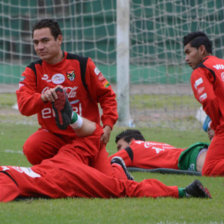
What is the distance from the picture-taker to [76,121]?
379cm

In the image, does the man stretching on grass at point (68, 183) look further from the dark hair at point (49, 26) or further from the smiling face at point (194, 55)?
the smiling face at point (194, 55)

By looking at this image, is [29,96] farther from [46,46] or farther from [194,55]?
[194,55]

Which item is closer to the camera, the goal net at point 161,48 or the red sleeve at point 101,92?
the red sleeve at point 101,92

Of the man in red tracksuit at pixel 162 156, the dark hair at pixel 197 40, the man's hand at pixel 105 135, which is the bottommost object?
the man in red tracksuit at pixel 162 156

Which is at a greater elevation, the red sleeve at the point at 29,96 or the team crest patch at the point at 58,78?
the team crest patch at the point at 58,78

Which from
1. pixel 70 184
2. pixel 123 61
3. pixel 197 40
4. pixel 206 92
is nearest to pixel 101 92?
pixel 70 184

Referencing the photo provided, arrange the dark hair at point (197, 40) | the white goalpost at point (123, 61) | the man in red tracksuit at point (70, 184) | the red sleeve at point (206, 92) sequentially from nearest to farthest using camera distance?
the man in red tracksuit at point (70, 184) < the red sleeve at point (206, 92) < the dark hair at point (197, 40) < the white goalpost at point (123, 61)

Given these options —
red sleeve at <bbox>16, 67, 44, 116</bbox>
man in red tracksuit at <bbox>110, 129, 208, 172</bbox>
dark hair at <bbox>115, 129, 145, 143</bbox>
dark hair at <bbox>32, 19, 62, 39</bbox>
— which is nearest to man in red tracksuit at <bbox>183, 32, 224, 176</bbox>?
man in red tracksuit at <bbox>110, 129, 208, 172</bbox>

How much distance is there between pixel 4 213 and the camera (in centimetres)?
291

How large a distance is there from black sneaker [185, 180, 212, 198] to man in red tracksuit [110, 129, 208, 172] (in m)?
1.47

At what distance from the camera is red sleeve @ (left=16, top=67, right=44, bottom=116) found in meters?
3.79

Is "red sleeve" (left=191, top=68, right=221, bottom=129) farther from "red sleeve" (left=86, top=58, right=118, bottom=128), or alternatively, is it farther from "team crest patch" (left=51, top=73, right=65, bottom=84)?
"team crest patch" (left=51, top=73, right=65, bottom=84)

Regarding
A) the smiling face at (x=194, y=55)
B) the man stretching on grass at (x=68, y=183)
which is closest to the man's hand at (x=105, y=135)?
the man stretching on grass at (x=68, y=183)

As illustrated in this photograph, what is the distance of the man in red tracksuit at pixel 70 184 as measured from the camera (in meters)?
3.37
